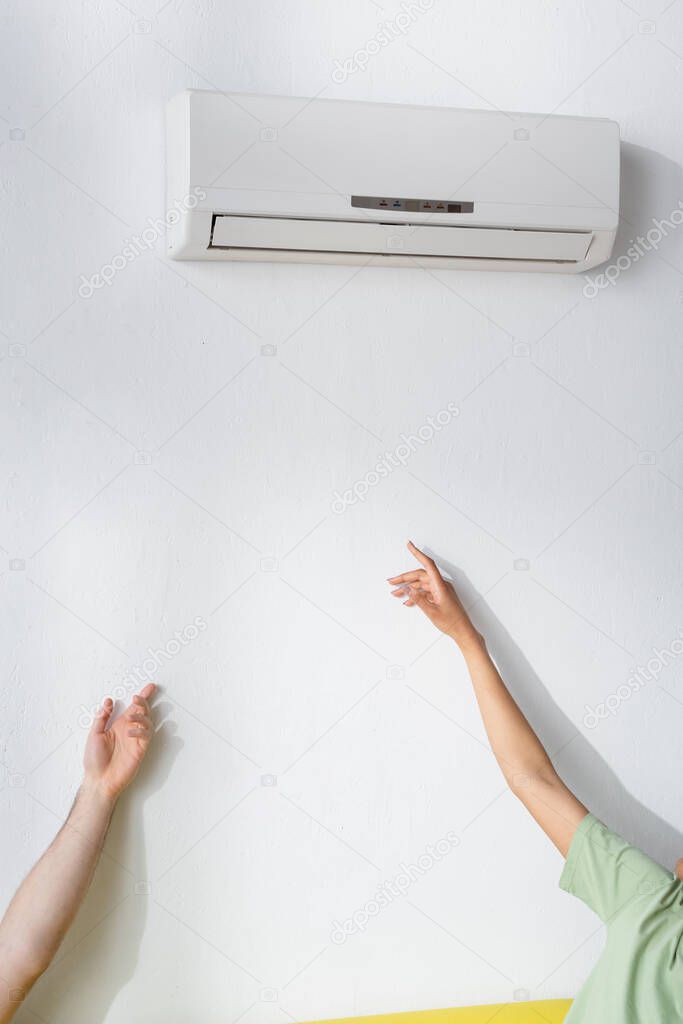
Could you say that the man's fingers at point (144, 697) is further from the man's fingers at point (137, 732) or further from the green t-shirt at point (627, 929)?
the green t-shirt at point (627, 929)

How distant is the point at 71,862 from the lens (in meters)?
1.48

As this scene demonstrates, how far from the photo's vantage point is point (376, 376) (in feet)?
5.49

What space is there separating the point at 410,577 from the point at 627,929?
612 millimetres

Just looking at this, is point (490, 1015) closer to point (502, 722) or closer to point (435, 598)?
point (502, 722)

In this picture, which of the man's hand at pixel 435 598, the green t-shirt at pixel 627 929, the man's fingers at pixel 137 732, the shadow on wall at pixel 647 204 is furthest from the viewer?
the shadow on wall at pixel 647 204

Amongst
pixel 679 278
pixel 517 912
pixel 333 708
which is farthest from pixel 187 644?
pixel 679 278

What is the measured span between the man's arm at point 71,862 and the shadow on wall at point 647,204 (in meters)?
1.12

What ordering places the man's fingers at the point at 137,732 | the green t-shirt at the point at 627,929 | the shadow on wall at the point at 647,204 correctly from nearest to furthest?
the green t-shirt at the point at 627,929
the man's fingers at the point at 137,732
the shadow on wall at the point at 647,204

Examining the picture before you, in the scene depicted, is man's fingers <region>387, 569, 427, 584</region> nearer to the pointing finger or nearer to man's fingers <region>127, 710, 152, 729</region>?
the pointing finger

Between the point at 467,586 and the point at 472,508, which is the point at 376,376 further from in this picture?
the point at 467,586

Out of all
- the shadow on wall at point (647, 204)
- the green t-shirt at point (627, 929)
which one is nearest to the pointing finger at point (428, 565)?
the green t-shirt at point (627, 929)

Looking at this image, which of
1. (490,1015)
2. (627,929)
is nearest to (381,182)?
(627,929)

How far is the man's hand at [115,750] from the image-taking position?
5.00ft

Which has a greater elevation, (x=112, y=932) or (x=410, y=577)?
(x=410, y=577)
